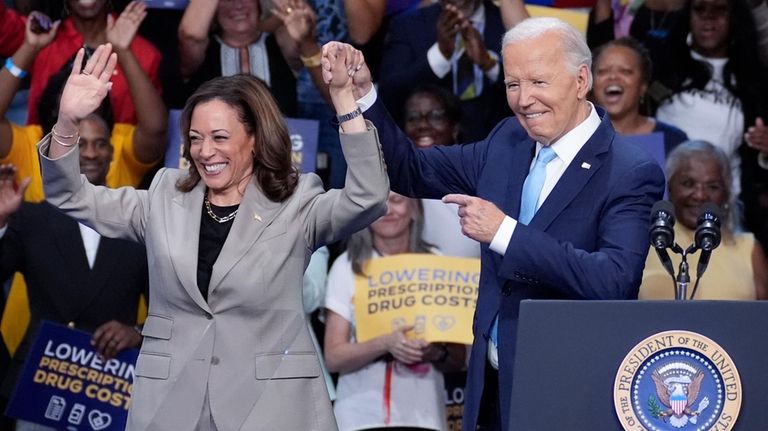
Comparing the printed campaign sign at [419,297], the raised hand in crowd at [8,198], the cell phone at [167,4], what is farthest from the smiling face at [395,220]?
the cell phone at [167,4]

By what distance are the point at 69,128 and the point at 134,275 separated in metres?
1.86

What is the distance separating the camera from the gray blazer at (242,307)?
341 centimetres

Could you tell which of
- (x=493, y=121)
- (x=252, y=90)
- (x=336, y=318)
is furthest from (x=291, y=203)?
(x=493, y=121)

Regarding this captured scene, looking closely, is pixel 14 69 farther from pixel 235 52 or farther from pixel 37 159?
pixel 235 52

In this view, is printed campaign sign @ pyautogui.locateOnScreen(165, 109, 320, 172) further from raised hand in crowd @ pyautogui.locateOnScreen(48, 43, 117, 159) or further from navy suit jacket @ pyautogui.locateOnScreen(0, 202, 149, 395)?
raised hand in crowd @ pyautogui.locateOnScreen(48, 43, 117, 159)

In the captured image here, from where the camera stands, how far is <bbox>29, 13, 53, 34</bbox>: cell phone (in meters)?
5.67

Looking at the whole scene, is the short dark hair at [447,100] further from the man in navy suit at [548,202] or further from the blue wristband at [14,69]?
the man in navy suit at [548,202]

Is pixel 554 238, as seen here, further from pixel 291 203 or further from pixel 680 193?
pixel 680 193

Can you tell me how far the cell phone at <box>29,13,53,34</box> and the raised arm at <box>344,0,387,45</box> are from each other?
1.33 meters

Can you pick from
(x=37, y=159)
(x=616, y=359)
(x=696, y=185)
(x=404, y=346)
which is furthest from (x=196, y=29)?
(x=616, y=359)

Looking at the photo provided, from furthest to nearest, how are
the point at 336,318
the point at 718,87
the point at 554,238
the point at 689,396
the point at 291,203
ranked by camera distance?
the point at 718,87
the point at 336,318
the point at 291,203
the point at 554,238
the point at 689,396

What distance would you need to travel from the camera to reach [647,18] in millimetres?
6320

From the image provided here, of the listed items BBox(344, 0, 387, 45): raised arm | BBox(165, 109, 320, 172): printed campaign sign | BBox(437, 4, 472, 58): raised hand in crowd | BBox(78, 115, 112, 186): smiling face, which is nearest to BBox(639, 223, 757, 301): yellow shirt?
BBox(437, 4, 472, 58): raised hand in crowd

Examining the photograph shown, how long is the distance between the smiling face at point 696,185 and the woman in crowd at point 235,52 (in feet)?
5.62
